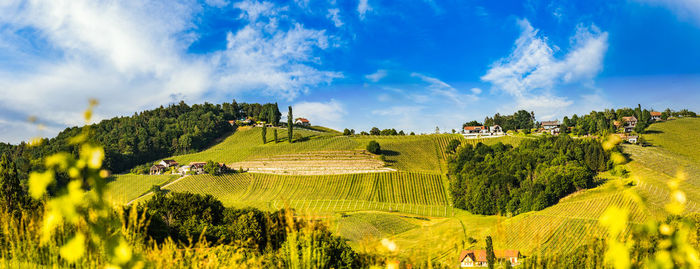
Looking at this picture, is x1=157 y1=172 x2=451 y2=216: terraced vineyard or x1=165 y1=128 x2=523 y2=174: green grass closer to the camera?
x1=157 y1=172 x2=451 y2=216: terraced vineyard

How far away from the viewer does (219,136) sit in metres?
154

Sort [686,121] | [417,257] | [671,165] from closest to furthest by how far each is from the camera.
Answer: [417,257] → [671,165] → [686,121]

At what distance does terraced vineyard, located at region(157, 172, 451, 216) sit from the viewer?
7325cm

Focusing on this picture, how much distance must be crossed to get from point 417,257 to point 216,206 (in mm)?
43676

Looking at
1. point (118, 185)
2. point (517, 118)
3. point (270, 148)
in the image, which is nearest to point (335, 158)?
point (270, 148)

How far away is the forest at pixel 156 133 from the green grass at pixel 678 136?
12940 cm

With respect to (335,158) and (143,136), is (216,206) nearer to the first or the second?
(335,158)

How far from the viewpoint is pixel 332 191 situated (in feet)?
270

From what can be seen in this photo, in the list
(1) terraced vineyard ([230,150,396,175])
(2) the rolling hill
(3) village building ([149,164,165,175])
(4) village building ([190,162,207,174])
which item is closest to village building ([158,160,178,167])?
(3) village building ([149,164,165,175])

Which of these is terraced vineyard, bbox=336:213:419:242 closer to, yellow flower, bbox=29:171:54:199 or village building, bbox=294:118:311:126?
yellow flower, bbox=29:171:54:199

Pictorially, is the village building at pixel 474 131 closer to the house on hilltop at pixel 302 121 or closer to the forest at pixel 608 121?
the forest at pixel 608 121

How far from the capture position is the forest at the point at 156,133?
4862 inches

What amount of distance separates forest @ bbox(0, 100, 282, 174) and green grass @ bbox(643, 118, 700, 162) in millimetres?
129401

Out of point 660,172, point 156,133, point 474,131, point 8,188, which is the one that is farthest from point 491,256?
point 156,133
